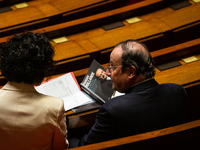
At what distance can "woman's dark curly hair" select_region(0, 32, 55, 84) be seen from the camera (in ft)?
2.14

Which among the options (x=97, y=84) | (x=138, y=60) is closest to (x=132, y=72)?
(x=138, y=60)

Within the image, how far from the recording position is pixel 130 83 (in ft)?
2.52

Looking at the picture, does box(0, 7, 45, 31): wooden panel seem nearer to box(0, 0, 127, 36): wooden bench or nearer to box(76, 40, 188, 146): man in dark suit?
box(0, 0, 127, 36): wooden bench

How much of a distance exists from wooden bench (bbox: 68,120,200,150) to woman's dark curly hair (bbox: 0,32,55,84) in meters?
0.22

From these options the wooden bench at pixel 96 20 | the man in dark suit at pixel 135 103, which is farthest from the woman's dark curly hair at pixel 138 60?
the wooden bench at pixel 96 20

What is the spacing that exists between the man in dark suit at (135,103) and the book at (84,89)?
0.13 metres

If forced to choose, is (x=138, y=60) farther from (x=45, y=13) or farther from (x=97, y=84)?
(x=45, y=13)

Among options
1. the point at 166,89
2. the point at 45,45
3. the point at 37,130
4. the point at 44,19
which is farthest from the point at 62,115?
the point at 44,19

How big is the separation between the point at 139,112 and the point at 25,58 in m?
0.31

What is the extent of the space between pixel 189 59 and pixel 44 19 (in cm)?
71

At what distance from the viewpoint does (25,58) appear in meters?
0.65

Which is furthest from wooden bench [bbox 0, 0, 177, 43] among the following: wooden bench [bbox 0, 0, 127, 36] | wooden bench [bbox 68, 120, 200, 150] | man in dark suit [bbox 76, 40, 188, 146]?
wooden bench [bbox 68, 120, 200, 150]

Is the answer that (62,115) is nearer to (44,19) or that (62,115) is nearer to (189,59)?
(189,59)

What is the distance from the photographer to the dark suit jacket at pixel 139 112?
0.69m
